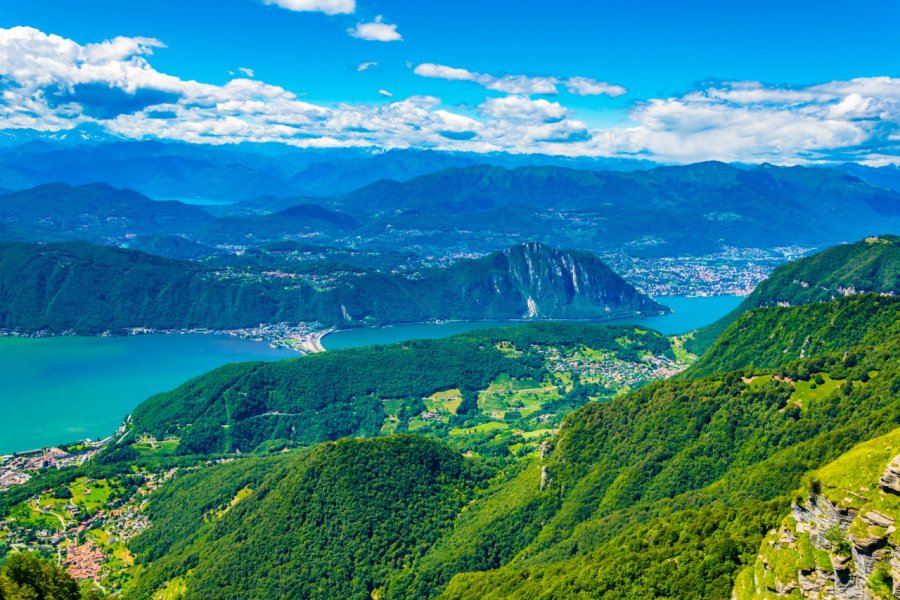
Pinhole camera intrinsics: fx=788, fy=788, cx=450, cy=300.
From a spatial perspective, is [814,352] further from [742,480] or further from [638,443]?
[742,480]

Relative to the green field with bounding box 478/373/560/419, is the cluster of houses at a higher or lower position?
higher

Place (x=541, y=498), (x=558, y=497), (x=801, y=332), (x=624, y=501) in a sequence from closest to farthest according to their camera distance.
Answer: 1. (x=624, y=501)
2. (x=558, y=497)
3. (x=541, y=498)
4. (x=801, y=332)

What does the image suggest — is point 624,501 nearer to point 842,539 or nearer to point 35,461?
point 842,539

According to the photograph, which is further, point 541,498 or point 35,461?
point 35,461

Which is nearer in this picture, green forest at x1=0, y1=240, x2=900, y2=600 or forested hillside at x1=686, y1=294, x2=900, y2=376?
green forest at x1=0, y1=240, x2=900, y2=600

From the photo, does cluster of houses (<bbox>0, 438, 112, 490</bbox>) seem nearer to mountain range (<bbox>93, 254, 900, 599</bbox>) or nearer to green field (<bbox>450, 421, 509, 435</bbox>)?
mountain range (<bbox>93, 254, 900, 599</bbox>)

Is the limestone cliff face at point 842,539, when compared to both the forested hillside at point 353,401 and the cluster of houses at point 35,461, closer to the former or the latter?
the forested hillside at point 353,401

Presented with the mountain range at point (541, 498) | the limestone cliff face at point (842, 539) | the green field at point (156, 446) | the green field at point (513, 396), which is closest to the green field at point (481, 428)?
the green field at point (513, 396)

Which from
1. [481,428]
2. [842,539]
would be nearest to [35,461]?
[481,428]

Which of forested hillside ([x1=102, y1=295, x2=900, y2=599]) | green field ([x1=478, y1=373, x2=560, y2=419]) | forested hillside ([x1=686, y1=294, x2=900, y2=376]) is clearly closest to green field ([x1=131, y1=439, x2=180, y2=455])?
forested hillside ([x1=102, y1=295, x2=900, y2=599])
